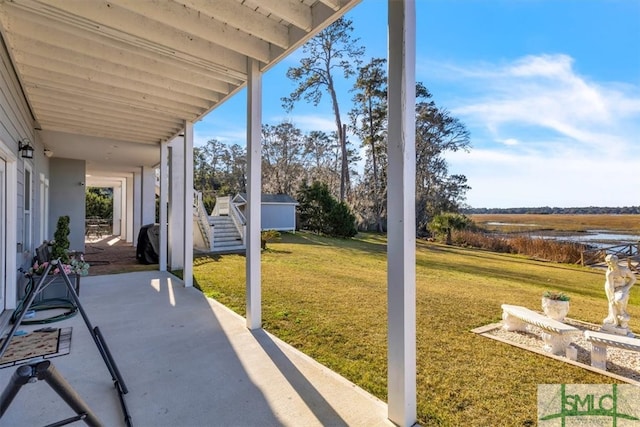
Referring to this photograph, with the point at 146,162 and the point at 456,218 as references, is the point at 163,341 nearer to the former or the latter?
the point at 146,162

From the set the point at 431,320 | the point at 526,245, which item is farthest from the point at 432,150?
the point at 431,320

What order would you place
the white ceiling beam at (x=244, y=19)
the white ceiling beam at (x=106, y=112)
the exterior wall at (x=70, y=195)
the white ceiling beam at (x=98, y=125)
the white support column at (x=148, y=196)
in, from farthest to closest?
the white support column at (x=148, y=196) < the exterior wall at (x=70, y=195) < the white ceiling beam at (x=98, y=125) < the white ceiling beam at (x=106, y=112) < the white ceiling beam at (x=244, y=19)

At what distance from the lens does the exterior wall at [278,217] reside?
1750 centimetres

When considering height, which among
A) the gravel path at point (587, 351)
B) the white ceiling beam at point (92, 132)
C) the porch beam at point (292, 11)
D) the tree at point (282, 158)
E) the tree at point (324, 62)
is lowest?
the gravel path at point (587, 351)

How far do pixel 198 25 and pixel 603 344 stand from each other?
15.4ft

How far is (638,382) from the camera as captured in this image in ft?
8.66

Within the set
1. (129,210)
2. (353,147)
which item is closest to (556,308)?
(129,210)

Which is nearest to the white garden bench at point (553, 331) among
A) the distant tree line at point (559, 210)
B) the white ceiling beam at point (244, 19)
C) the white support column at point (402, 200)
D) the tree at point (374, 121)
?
the white support column at point (402, 200)

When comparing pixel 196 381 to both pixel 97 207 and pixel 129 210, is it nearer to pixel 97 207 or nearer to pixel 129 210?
pixel 129 210

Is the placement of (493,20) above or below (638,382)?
above

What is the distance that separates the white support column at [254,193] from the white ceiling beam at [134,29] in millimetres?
361

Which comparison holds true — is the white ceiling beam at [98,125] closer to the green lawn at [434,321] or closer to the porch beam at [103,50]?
the porch beam at [103,50]

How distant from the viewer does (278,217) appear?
58.3ft

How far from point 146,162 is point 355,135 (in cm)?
1610
